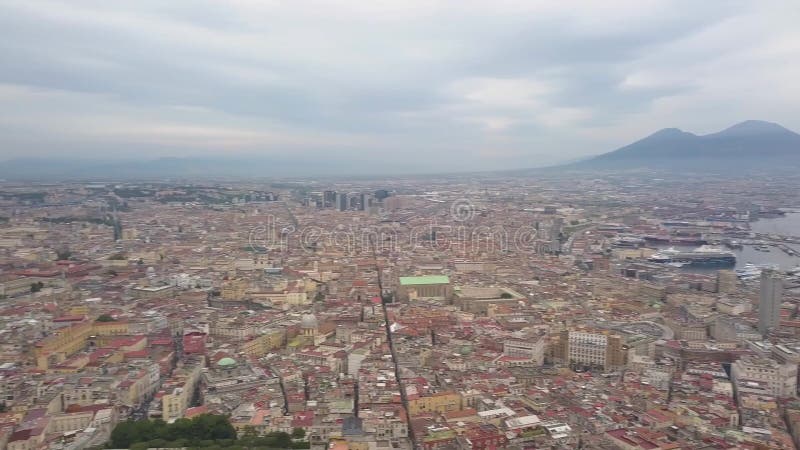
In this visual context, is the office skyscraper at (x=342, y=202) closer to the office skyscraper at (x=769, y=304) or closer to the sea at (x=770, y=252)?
the sea at (x=770, y=252)

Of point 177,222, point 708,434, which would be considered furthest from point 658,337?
point 177,222

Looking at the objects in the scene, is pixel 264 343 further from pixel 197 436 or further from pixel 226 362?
pixel 197 436

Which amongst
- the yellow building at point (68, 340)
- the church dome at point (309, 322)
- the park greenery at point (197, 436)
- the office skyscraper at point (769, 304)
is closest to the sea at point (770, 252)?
the office skyscraper at point (769, 304)

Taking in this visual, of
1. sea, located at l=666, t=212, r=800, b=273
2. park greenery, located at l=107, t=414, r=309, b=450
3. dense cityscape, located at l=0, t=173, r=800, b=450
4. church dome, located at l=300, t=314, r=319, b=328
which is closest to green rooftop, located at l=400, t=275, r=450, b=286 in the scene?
dense cityscape, located at l=0, t=173, r=800, b=450

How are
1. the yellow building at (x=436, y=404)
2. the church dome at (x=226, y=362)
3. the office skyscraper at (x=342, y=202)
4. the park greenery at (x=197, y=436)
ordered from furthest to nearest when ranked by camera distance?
the office skyscraper at (x=342, y=202)
the church dome at (x=226, y=362)
the yellow building at (x=436, y=404)
the park greenery at (x=197, y=436)

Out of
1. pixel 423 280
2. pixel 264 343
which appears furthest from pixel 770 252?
pixel 264 343

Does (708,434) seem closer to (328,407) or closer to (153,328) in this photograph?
(328,407)

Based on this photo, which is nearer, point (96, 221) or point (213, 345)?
point (213, 345)
